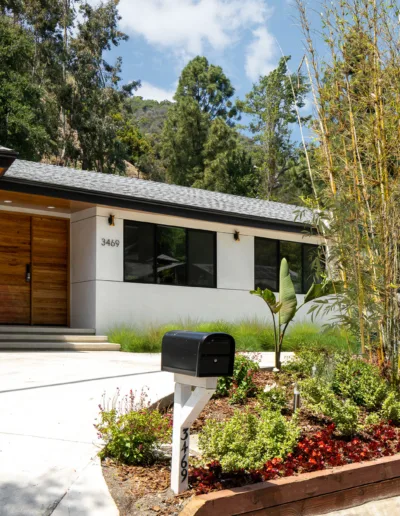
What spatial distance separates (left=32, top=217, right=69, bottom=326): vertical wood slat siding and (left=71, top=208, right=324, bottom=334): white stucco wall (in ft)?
0.85

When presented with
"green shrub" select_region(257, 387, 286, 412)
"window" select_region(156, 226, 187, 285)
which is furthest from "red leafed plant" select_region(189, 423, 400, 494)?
"window" select_region(156, 226, 187, 285)

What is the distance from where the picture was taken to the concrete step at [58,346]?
11.2m

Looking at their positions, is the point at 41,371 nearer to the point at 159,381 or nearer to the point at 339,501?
the point at 159,381

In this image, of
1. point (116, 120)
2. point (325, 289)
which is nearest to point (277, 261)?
point (325, 289)

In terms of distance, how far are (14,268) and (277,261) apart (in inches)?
250

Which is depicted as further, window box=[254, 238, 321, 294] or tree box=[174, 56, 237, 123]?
tree box=[174, 56, 237, 123]

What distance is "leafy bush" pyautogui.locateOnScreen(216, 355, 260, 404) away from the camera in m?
6.14

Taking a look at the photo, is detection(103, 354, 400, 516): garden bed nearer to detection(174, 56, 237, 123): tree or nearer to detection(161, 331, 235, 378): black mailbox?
detection(161, 331, 235, 378): black mailbox

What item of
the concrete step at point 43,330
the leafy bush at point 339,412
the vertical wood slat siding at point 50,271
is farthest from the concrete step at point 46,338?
the leafy bush at point 339,412

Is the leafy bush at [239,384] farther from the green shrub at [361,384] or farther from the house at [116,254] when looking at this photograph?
the house at [116,254]

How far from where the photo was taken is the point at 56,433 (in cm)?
475

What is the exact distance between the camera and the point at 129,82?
38.5 metres

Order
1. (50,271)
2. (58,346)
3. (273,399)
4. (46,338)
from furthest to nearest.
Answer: (50,271) → (46,338) → (58,346) → (273,399)

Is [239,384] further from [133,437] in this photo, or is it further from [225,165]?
[225,165]
